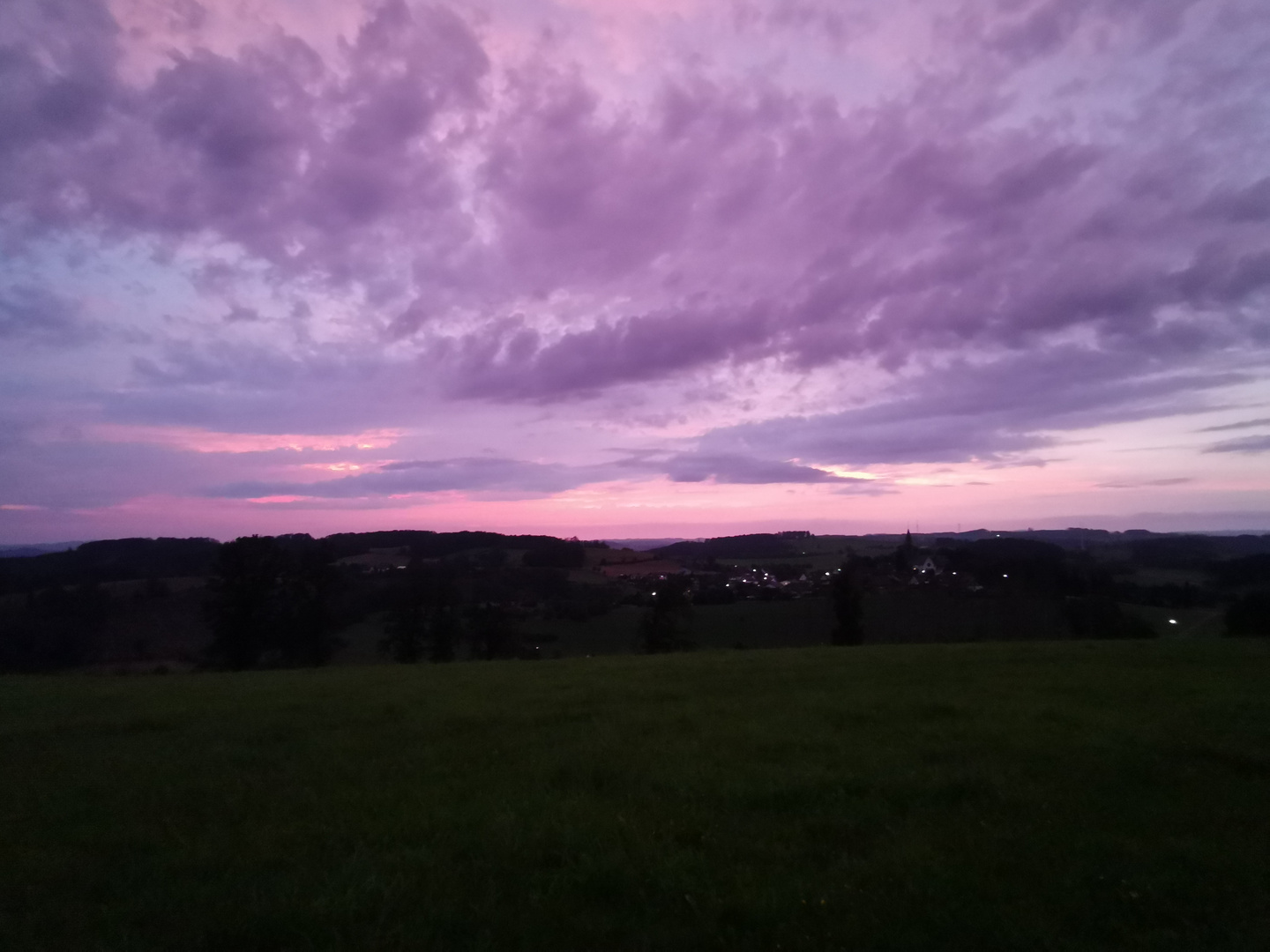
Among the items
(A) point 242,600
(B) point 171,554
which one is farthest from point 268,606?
(B) point 171,554

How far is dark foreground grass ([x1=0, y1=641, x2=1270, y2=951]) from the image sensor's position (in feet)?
18.5

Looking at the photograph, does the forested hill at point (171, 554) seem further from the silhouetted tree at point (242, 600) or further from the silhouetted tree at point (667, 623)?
the silhouetted tree at point (667, 623)

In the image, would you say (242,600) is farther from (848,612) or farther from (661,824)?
(661,824)

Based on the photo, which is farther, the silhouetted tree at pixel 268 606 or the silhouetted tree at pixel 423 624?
the silhouetted tree at pixel 423 624

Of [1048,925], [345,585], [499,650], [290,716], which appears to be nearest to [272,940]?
[1048,925]

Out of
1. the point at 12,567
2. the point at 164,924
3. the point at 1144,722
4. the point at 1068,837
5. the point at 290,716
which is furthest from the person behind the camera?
the point at 12,567

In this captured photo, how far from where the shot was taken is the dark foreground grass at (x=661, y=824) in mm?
5629

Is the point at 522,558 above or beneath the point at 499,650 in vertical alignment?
above

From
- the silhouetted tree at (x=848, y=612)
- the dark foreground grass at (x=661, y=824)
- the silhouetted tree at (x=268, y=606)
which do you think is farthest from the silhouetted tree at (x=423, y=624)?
the dark foreground grass at (x=661, y=824)

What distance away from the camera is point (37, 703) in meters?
18.1

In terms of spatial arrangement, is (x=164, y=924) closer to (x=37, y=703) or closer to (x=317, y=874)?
(x=317, y=874)

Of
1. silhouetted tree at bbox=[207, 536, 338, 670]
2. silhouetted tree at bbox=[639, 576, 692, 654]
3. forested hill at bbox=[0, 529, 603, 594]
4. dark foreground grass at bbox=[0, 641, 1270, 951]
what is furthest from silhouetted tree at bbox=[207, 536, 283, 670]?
dark foreground grass at bbox=[0, 641, 1270, 951]

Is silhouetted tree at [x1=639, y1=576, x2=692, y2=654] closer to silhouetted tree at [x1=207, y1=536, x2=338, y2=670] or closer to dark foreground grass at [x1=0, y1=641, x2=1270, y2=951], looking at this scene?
silhouetted tree at [x1=207, y1=536, x2=338, y2=670]

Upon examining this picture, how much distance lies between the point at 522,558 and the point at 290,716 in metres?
53.6
